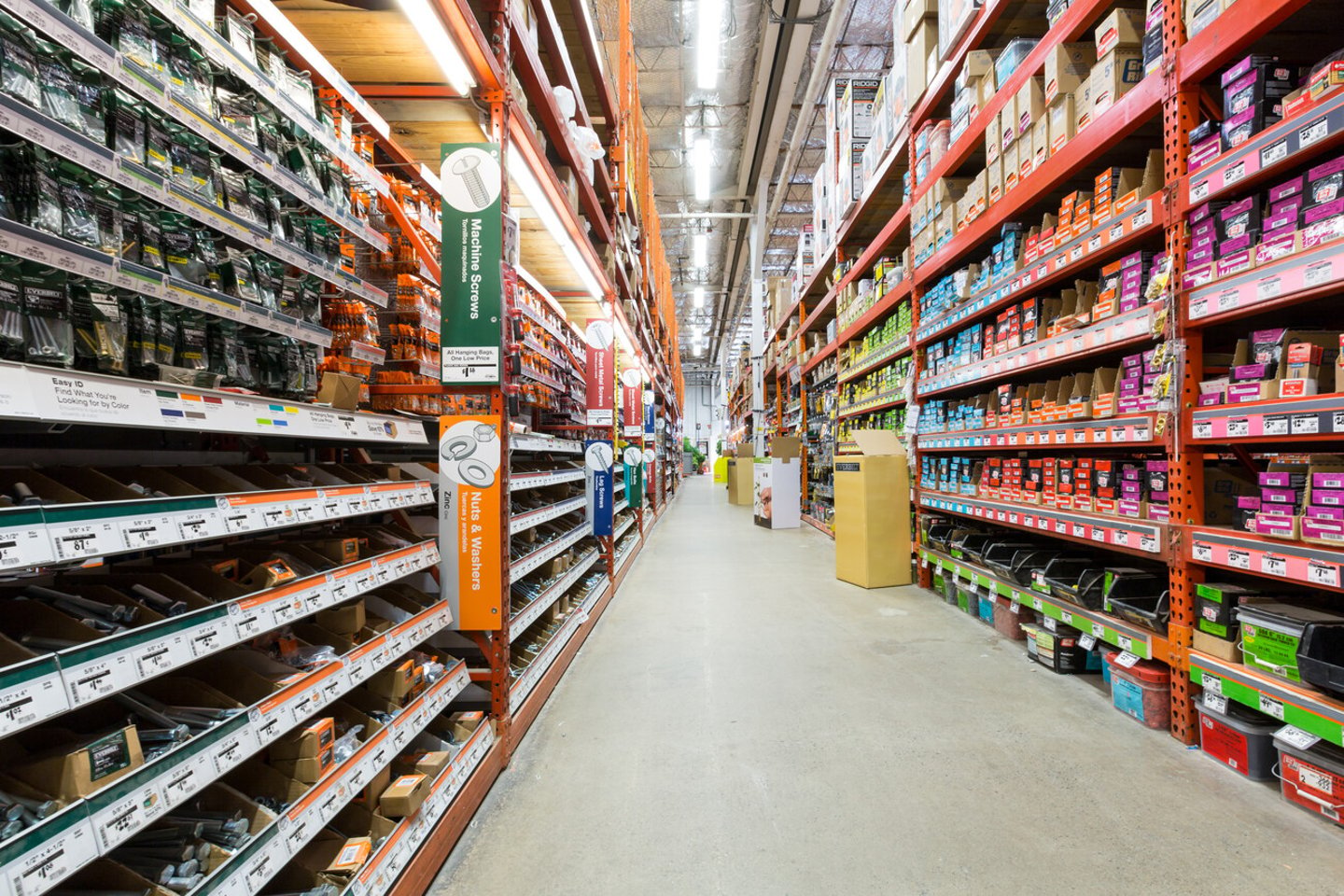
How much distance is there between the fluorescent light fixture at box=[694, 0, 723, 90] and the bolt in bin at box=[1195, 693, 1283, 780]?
7.61m

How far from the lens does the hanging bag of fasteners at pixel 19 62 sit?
35.1 inches

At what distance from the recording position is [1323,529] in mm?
1897

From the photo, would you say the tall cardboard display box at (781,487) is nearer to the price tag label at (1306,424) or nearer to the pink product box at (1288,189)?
the pink product box at (1288,189)

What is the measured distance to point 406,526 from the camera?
2178 mm

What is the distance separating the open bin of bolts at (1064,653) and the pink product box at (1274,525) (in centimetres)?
124

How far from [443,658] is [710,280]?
21.1 meters

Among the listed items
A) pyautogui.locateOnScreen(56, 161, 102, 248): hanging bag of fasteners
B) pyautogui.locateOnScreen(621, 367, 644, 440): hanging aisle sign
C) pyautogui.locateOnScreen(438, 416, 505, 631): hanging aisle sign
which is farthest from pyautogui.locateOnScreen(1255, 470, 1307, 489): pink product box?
pyautogui.locateOnScreen(621, 367, 644, 440): hanging aisle sign

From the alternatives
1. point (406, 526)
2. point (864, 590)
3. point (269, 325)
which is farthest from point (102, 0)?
point (864, 590)

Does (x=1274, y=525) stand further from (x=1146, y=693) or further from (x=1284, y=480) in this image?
(x=1146, y=693)

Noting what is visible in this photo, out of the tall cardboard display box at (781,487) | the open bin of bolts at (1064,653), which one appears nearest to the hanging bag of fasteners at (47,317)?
the open bin of bolts at (1064,653)

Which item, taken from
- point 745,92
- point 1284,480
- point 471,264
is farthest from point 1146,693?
point 745,92

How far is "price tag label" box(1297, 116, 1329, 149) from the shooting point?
187cm

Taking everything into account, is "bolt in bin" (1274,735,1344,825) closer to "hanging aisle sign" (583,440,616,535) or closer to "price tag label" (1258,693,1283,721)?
"price tag label" (1258,693,1283,721)

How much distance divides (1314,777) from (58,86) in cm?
345
